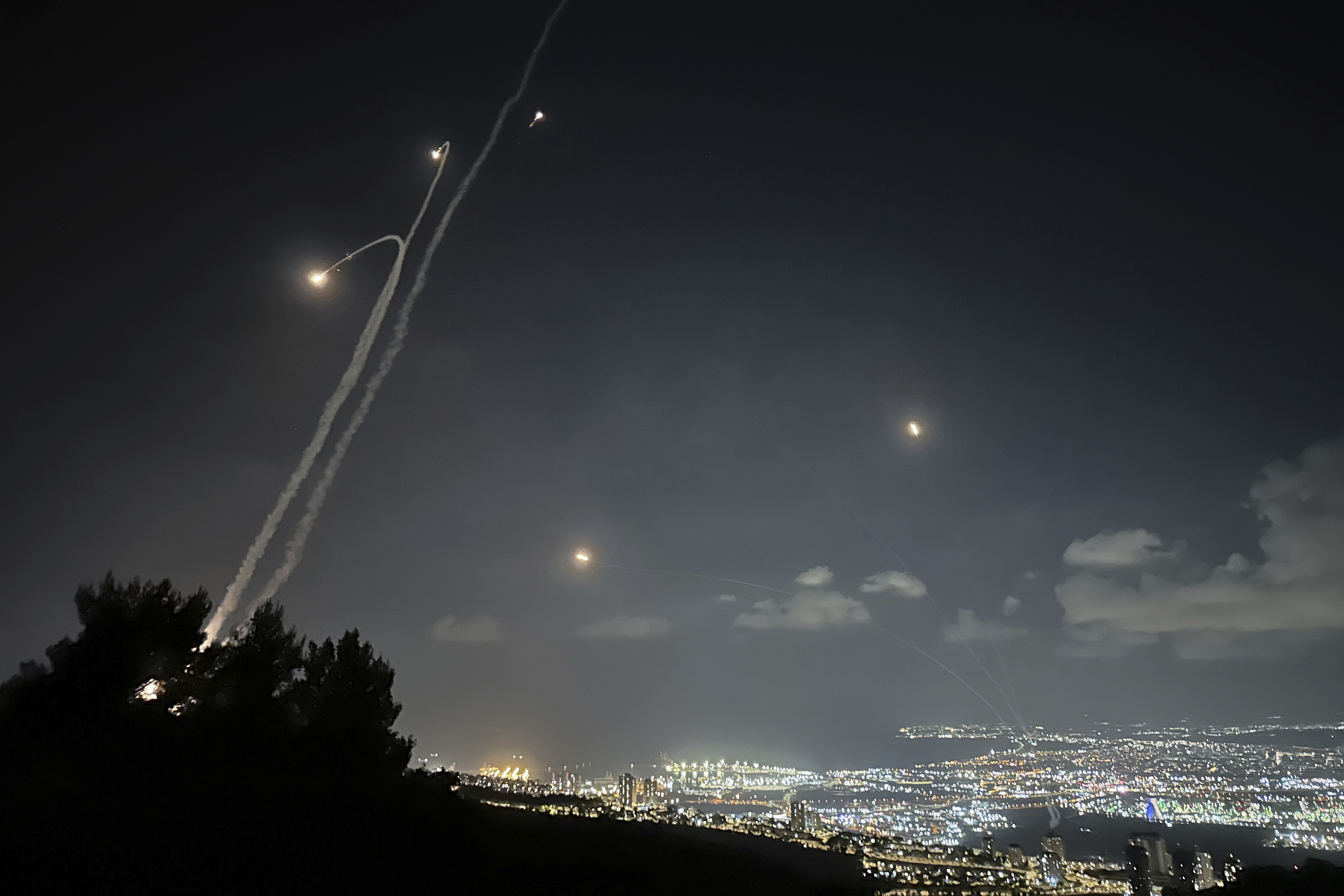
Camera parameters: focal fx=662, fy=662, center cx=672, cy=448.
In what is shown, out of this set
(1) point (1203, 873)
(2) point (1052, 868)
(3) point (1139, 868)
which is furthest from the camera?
(2) point (1052, 868)

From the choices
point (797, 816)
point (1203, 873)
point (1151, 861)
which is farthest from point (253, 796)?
point (797, 816)

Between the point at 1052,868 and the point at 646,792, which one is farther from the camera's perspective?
the point at 646,792

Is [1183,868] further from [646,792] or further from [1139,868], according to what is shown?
[646,792]

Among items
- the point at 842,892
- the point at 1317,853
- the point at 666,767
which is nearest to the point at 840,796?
the point at 666,767

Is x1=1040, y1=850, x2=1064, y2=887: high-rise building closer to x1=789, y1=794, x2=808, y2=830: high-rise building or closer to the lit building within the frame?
x1=789, y1=794, x2=808, y2=830: high-rise building

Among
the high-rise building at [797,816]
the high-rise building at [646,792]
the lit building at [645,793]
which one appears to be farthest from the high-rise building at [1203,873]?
the high-rise building at [646,792]

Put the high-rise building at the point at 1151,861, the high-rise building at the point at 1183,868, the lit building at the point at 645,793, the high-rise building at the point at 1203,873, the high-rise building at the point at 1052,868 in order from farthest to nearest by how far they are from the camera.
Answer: the lit building at the point at 645,793, the high-rise building at the point at 1203,873, the high-rise building at the point at 1052,868, the high-rise building at the point at 1151,861, the high-rise building at the point at 1183,868

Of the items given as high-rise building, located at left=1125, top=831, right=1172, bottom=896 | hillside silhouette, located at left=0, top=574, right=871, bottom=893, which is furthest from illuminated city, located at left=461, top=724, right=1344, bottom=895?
hillside silhouette, located at left=0, top=574, right=871, bottom=893

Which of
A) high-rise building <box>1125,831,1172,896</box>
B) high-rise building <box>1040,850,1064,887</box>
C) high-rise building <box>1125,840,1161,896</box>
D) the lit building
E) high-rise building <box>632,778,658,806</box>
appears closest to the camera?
high-rise building <box>1125,840,1161,896</box>

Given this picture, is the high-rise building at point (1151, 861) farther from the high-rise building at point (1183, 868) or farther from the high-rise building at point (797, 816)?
the high-rise building at point (797, 816)
